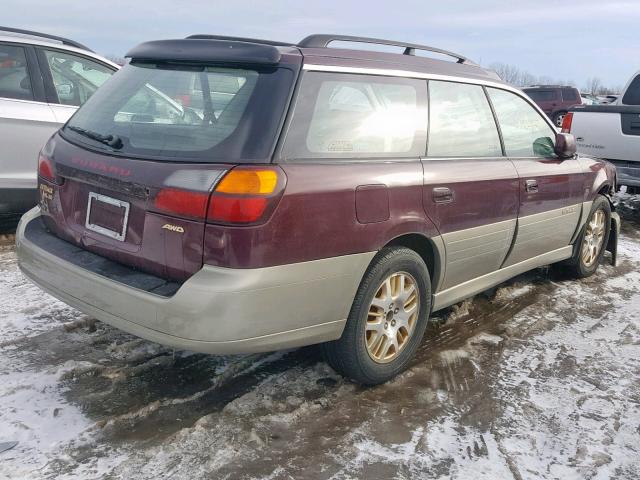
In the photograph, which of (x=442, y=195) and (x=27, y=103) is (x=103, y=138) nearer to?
(x=442, y=195)

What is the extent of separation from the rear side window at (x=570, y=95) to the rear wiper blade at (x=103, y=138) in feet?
79.8

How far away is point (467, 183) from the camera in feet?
11.5

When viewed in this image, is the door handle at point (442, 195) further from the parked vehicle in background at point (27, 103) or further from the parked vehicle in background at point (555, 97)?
the parked vehicle in background at point (555, 97)

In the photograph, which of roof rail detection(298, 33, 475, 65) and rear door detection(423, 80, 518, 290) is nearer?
roof rail detection(298, 33, 475, 65)

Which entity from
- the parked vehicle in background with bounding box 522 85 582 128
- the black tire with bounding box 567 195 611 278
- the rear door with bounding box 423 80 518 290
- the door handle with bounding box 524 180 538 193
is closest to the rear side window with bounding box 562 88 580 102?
the parked vehicle in background with bounding box 522 85 582 128

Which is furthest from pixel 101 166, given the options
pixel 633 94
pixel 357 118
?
pixel 633 94

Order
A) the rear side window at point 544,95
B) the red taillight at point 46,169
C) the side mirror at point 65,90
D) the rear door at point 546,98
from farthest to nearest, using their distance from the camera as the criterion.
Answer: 1. the rear side window at point 544,95
2. the rear door at point 546,98
3. the side mirror at point 65,90
4. the red taillight at point 46,169

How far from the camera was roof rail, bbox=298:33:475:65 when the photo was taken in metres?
3.08

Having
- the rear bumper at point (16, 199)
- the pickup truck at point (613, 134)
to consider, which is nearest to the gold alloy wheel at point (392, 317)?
the rear bumper at point (16, 199)

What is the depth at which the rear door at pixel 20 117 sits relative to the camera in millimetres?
5027

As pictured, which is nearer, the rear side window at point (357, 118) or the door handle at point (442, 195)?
the rear side window at point (357, 118)

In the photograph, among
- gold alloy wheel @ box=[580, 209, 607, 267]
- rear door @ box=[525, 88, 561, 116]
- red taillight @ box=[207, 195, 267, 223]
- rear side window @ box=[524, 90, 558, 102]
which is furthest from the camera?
rear side window @ box=[524, 90, 558, 102]

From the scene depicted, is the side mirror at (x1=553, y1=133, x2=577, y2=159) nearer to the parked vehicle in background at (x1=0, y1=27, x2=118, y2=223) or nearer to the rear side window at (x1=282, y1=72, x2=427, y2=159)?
the rear side window at (x1=282, y1=72, x2=427, y2=159)

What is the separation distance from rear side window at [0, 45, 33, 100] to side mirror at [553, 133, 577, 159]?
14.2 feet
